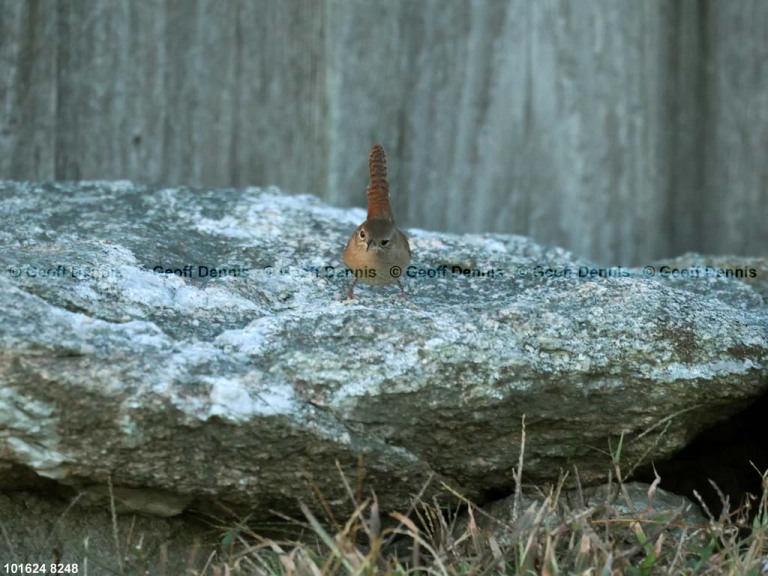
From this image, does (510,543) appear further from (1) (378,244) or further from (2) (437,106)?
(2) (437,106)

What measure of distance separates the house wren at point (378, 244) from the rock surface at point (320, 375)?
0.07 meters

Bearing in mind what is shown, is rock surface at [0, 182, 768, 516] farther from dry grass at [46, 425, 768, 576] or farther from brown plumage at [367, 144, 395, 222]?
brown plumage at [367, 144, 395, 222]

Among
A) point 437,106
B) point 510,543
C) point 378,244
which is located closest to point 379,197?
point 378,244

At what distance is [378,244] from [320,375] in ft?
2.33

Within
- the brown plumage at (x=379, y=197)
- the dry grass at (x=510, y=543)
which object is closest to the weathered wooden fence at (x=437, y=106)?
the brown plumage at (x=379, y=197)

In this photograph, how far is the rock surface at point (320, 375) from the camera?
2.61 m

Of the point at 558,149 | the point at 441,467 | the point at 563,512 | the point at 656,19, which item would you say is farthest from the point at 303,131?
the point at 563,512

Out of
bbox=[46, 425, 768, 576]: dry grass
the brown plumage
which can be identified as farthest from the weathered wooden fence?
bbox=[46, 425, 768, 576]: dry grass

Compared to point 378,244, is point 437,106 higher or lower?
higher

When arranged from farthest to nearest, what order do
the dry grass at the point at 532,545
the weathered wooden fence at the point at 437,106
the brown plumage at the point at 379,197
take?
the weathered wooden fence at the point at 437,106, the brown plumage at the point at 379,197, the dry grass at the point at 532,545

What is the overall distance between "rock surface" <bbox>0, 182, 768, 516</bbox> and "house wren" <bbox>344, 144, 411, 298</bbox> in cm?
7

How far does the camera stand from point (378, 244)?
337cm

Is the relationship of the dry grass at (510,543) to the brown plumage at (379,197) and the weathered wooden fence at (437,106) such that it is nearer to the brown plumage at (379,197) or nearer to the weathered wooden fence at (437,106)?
the brown plumage at (379,197)

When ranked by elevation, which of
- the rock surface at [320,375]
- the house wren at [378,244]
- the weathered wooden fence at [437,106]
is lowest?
the rock surface at [320,375]
